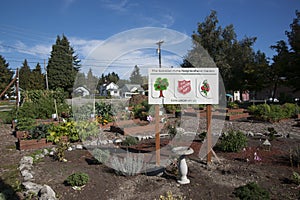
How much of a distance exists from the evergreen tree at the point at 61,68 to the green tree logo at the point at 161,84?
33.3m

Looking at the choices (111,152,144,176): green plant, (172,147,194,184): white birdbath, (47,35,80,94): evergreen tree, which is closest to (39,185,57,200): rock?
(111,152,144,176): green plant

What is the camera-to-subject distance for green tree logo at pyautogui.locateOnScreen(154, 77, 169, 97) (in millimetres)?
4270

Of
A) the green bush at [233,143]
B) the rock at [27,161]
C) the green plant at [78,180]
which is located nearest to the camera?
the green plant at [78,180]

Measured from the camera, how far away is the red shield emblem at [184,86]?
4.31 meters

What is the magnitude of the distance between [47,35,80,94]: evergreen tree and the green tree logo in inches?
1310

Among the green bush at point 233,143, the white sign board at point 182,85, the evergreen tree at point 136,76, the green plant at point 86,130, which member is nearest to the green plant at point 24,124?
the green plant at point 86,130

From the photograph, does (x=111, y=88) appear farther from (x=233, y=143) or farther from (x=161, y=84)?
(x=233, y=143)

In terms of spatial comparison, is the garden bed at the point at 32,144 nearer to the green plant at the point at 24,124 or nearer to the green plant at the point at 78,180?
the green plant at the point at 24,124

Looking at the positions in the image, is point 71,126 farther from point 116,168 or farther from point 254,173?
point 254,173

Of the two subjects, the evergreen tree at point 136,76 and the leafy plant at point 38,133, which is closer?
the evergreen tree at point 136,76

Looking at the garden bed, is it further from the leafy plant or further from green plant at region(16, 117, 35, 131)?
green plant at region(16, 117, 35, 131)

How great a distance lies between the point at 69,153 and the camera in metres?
5.55

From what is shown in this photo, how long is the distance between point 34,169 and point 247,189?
3953mm

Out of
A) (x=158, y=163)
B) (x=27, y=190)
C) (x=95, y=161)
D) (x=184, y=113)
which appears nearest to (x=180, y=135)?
(x=158, y=163)
